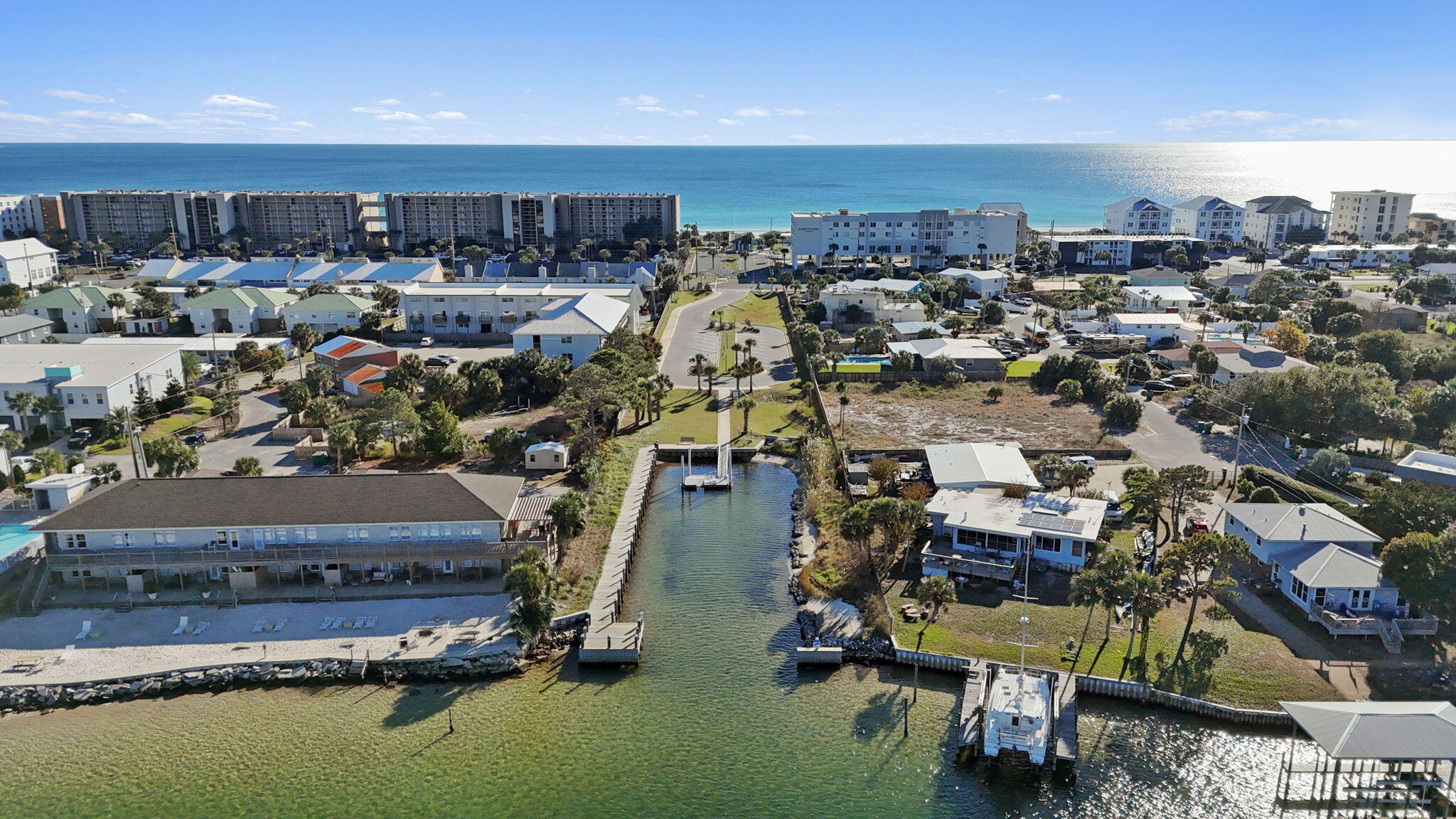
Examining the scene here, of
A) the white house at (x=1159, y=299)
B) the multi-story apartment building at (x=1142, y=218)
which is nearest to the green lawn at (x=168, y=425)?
the white house at (x=1159, y=299)

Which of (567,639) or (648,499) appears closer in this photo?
(567,639)

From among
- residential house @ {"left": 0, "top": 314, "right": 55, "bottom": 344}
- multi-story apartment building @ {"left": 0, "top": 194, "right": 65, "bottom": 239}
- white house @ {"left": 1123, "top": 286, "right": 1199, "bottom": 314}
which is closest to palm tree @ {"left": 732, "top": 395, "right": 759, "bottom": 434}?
white house @ {"left": 1123, "top": 286, "right": 1199, "bottom": 314}

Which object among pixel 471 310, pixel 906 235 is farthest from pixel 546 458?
pixel 906 235

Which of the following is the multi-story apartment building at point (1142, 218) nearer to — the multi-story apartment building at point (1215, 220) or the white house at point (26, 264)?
the multi-story apartment building at point (1215, 220)

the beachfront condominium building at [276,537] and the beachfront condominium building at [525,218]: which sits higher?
the beachfront condominium building at [525,218]

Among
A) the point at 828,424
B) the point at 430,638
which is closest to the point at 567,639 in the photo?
the point at 430,638

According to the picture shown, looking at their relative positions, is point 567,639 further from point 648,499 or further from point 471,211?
point 471,211

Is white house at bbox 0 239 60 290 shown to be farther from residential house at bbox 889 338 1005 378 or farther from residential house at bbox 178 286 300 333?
residential house at bbox 889 338 1005 378

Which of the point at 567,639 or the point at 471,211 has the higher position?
the point at 471,211
